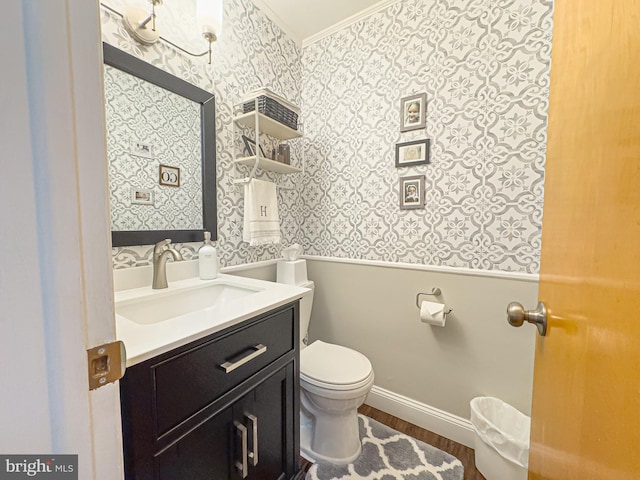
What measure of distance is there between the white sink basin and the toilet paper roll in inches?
35.9

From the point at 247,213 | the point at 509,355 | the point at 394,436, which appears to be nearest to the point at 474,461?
the point at 394,436

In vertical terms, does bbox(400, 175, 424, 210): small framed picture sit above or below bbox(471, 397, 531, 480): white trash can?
above

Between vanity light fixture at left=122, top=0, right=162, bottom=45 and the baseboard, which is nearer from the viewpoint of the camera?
vanity light fixture at left=122, top=0, right=162, bottom=45

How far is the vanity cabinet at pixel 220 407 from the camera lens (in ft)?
2.17

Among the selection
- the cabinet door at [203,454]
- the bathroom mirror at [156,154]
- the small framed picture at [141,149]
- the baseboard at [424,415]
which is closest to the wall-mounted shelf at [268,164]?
the bathroom mirror at [156,154]

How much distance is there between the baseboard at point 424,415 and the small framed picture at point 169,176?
1.72 m

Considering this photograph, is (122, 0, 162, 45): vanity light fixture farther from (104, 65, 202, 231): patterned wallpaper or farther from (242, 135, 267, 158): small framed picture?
(242, 135, 267, 158): small framed picture

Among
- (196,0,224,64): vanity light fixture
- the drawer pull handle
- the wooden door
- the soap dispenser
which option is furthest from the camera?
the soap dispenser

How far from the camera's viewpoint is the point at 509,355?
1.35 m

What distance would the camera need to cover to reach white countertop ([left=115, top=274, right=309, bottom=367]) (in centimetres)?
66

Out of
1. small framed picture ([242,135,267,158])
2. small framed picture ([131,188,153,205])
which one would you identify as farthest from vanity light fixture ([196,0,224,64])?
small framed picture ([131,188,153,205])

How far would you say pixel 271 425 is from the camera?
3.44 feet

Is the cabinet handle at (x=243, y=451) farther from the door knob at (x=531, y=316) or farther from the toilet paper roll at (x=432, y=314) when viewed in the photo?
the toilet paper roll at (x=432, y=314)

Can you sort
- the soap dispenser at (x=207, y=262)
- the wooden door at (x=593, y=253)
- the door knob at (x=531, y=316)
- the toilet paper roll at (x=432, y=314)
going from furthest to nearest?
the toilet paper roll at (x=432, y=314), the soap dispenser at (x=207, y=262), the door knob at (x=531, y=316), the wooden door at (x=593, y=253)
